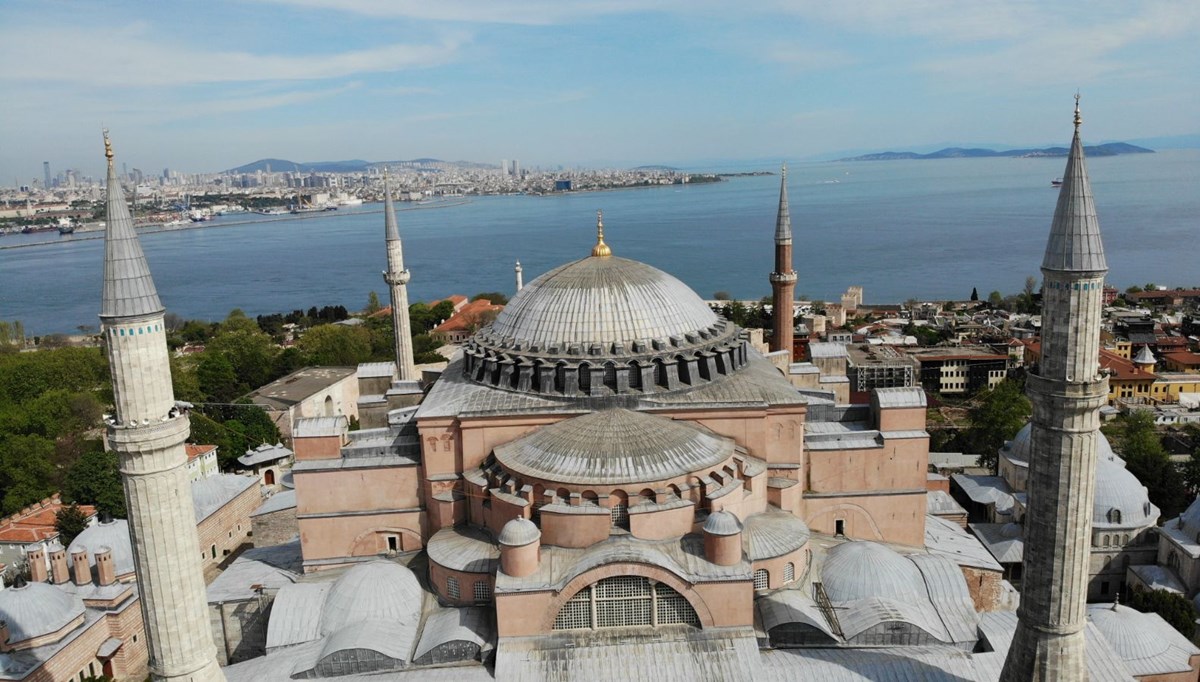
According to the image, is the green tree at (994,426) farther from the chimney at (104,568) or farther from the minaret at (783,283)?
the chimney at (104,568)

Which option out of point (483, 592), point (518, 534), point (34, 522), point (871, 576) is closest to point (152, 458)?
point (518, 534)

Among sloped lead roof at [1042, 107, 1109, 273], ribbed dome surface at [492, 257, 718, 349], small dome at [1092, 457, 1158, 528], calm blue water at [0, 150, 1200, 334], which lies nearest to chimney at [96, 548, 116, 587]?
ribbed dome surface at [492, 257, 718, 349]

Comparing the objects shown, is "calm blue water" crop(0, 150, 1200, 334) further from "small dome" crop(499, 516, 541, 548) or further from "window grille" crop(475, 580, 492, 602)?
"small dome" crop(499, 516, 541, 548)

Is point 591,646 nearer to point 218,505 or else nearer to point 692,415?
point 692,415

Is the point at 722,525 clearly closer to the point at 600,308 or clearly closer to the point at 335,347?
the point at 600,308

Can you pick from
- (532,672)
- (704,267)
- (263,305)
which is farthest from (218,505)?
(704,267)
